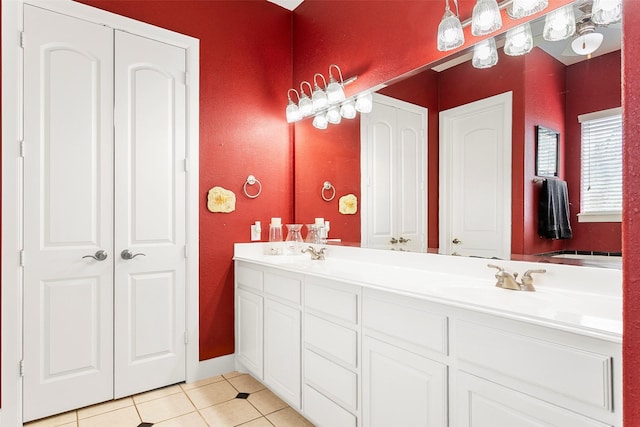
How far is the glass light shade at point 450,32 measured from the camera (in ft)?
5.31

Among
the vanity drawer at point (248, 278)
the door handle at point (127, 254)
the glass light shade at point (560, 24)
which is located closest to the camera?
the glass light shade at point (560, 24)

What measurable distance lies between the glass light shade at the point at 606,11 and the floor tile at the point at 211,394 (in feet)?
8.69

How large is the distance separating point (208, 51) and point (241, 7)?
1.54 feet

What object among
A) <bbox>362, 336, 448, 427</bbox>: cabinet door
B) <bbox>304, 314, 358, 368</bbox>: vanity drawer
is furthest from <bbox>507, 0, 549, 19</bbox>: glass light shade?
<bbox>304, 314, 358, 368</bbox>: vanity drawer

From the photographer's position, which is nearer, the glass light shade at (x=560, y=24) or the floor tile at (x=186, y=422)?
the glass light shade at (x=560, y=24)

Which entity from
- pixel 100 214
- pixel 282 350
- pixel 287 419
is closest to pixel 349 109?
pixel 282 350

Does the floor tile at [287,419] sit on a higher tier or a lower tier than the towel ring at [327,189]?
lower

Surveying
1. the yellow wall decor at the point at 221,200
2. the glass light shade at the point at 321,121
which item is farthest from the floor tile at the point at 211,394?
the glass light shade at the point at 321,121

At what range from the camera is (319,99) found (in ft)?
8.38

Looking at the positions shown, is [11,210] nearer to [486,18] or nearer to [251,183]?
[251,183]

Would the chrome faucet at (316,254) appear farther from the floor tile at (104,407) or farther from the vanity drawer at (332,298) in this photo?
the floor tile at (104,407)

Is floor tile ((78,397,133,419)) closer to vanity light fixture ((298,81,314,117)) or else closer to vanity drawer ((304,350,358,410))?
vanity drawer ((304,350,358,410))

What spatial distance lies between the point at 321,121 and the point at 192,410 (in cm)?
208

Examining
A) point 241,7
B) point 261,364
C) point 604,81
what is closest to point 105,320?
point 261,364
